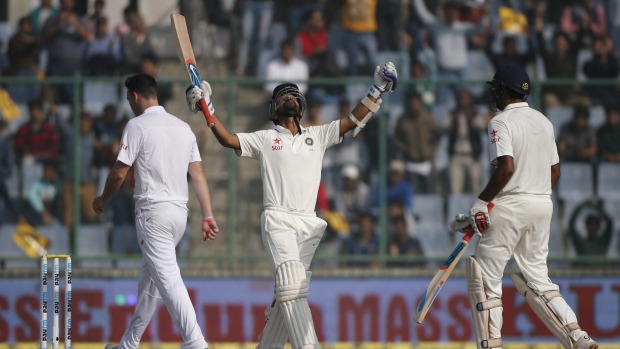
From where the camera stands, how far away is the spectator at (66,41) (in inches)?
542

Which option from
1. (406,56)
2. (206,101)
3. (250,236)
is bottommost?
(250,236)

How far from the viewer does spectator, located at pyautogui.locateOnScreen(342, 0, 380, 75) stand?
13.9 metres

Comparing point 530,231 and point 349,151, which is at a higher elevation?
point 349,151

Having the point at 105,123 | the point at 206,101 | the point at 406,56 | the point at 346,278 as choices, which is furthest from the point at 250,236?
the point at 206,101

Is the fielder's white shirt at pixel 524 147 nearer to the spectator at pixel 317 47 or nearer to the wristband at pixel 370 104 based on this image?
the wristband at pixel 370 104

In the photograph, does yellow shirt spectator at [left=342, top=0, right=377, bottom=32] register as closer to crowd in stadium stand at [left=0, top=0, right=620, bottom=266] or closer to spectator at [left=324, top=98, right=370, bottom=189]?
crowd in stadium stand at [left=0, top=0, right=620, bottom=266]

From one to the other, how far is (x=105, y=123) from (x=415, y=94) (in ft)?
10.1

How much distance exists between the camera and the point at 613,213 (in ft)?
40.4

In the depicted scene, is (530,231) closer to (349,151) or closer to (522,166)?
(522,166)

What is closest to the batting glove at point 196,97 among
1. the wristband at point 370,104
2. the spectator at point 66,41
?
the wristband at point 370,104

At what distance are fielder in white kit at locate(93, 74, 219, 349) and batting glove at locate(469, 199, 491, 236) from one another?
178 centimetres

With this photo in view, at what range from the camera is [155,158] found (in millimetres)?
8383

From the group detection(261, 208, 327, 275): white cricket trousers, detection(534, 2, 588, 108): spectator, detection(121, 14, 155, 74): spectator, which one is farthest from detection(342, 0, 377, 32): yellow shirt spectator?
detection(261, 208, 327, 275): white cricket trousers

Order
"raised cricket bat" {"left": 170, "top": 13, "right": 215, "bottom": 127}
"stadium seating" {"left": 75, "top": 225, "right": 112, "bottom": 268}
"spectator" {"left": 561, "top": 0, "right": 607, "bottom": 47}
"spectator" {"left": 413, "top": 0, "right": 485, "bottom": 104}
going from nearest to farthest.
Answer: "raised cricket bat" {"left": 170, "top": 13, "right": 215, "bottom": 127} < "stadium seating" {"left": 75, "top": 225, "right": 112, "bottom": 268} < "spectator" {"left": 413, "top": 0, "right": 485, "bottom": 104} < "spectator" {"left": 561, "top": 0, "right": 607, "bottom": 47}
